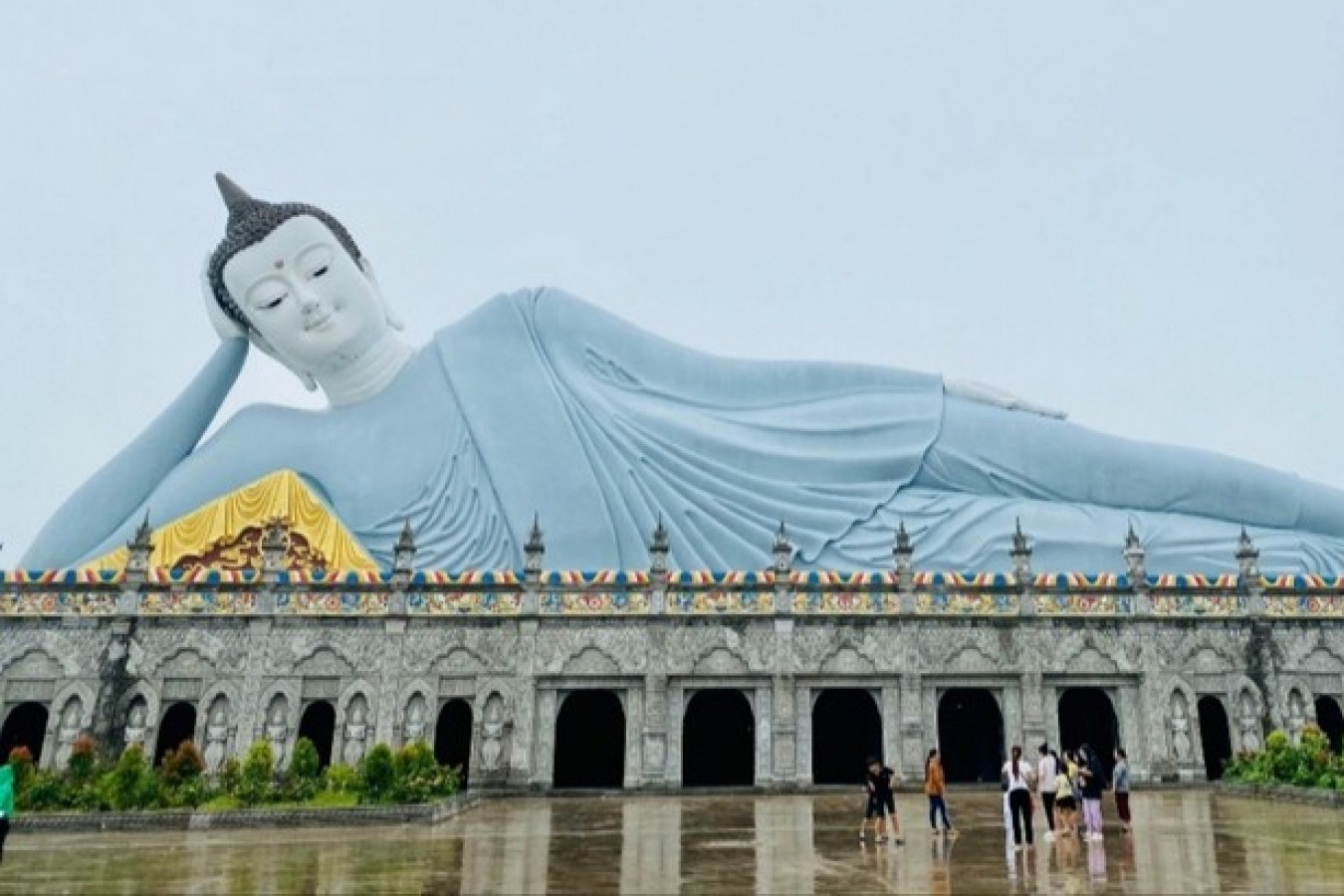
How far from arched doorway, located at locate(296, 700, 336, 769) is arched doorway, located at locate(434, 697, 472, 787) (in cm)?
261

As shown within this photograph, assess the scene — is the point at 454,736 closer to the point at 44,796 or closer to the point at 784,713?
the point at 784,713

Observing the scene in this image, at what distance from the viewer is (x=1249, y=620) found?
2581 cm

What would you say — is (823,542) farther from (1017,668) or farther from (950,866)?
(950,866)

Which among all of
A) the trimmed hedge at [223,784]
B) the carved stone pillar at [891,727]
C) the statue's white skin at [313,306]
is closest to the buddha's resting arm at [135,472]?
the statue's white skin at [313,306]

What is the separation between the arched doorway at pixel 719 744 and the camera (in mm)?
28219

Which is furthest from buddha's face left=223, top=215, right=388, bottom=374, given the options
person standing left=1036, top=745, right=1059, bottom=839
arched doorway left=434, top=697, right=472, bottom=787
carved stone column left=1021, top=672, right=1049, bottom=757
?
person standing left=1036, top=745, right=1059, bottom=839

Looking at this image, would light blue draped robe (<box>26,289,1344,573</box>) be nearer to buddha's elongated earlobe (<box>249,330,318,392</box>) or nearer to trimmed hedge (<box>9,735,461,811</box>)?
buddha's elongated earlobe (<box>249,330,318,392</box>)

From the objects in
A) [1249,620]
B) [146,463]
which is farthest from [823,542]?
[146,463]

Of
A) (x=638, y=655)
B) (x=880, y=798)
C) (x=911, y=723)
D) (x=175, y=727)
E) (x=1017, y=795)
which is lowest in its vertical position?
(x=880, y=798)

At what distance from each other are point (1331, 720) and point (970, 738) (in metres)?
8.83

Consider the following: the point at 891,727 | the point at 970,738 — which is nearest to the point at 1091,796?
the point at 891,727

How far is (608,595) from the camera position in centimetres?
2548

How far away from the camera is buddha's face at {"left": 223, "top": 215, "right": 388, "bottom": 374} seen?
34.4 meters

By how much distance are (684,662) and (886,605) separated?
Result: 5187 mm
